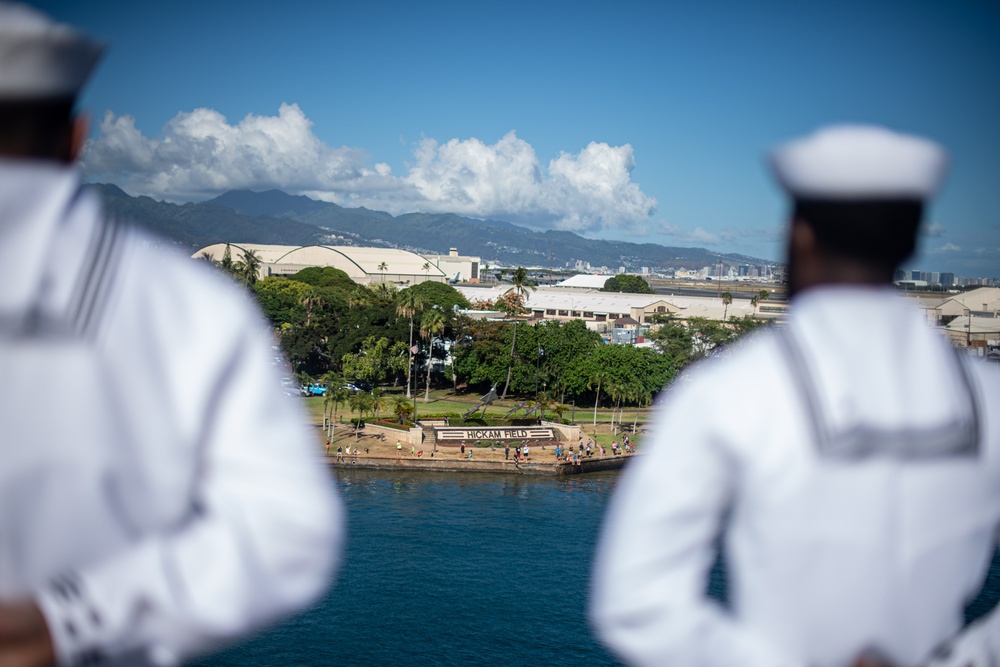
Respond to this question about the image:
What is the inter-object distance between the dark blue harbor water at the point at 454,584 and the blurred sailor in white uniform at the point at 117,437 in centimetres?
1579

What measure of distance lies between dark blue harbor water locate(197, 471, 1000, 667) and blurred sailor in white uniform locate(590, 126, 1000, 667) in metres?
15.7

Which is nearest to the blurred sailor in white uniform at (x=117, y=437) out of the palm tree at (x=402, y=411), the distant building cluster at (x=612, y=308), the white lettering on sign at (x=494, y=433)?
the white lettering on sign at (x=494, y=433)

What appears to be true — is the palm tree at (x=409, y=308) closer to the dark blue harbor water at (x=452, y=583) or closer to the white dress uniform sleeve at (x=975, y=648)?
the dark blue harbor water at (x=452, y=583)

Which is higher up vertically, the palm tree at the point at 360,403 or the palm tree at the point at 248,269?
the palm tree at the point at 248,269

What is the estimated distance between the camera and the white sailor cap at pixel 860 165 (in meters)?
1.04

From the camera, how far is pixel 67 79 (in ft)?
2.93

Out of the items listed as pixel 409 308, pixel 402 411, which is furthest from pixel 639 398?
pixel 409 308

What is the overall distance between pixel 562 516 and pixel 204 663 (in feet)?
33.5

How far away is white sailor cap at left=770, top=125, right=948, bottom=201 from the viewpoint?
104 cm

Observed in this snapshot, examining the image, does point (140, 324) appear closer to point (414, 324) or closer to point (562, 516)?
point (562, 516)

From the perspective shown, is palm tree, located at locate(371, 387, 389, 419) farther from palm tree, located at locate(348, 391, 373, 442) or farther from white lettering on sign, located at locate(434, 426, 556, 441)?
white lettering on sign, located at locate(434, 426, 556, 441)

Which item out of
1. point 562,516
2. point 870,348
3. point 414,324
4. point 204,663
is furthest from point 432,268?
point 870,348

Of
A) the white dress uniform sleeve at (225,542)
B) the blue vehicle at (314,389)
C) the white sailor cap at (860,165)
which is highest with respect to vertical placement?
the white sailor cap at (860,165)

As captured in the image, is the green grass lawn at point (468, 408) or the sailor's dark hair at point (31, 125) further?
the green grass lawn at point (468, 408)
